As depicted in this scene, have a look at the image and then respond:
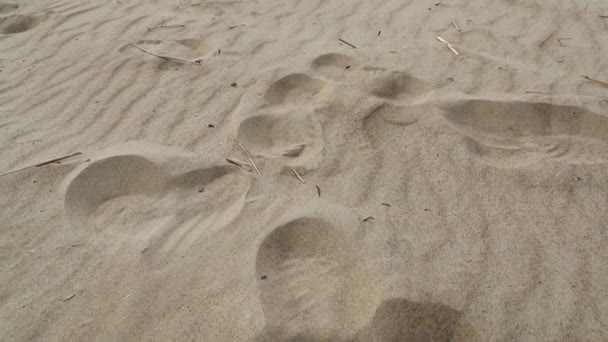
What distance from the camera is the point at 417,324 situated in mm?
1479

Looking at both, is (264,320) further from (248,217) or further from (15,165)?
(15,165)

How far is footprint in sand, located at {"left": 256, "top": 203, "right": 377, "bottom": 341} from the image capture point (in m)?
1.49

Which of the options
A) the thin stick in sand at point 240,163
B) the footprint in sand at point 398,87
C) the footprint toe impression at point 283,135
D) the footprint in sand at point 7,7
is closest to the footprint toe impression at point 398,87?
the footprint in sand at point 398,87

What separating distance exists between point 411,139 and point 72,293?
144 cm

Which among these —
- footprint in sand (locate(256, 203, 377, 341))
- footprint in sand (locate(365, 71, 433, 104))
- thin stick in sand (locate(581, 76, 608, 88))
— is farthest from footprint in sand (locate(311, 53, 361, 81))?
thin stick in sand (locate(581, 76, 608, 88))

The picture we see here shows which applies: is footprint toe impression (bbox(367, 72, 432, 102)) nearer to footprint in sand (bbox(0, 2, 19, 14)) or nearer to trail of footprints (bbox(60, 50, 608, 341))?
trail of footprints (bbox(60, 50, 608, 341))

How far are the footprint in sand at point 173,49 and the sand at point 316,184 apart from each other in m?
0.01

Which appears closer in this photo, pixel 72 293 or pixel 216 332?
pixel 216 332

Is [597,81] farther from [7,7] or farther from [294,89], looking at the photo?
[7,7]

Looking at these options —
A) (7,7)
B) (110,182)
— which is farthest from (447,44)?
(7,7)

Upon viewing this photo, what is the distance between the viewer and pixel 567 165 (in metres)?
1.99

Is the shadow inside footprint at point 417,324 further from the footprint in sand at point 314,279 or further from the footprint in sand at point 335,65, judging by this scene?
the footprint in sand at point 335,65

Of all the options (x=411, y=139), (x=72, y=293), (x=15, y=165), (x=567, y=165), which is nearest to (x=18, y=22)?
(x=15, y=165)

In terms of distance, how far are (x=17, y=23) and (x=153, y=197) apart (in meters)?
2.56
